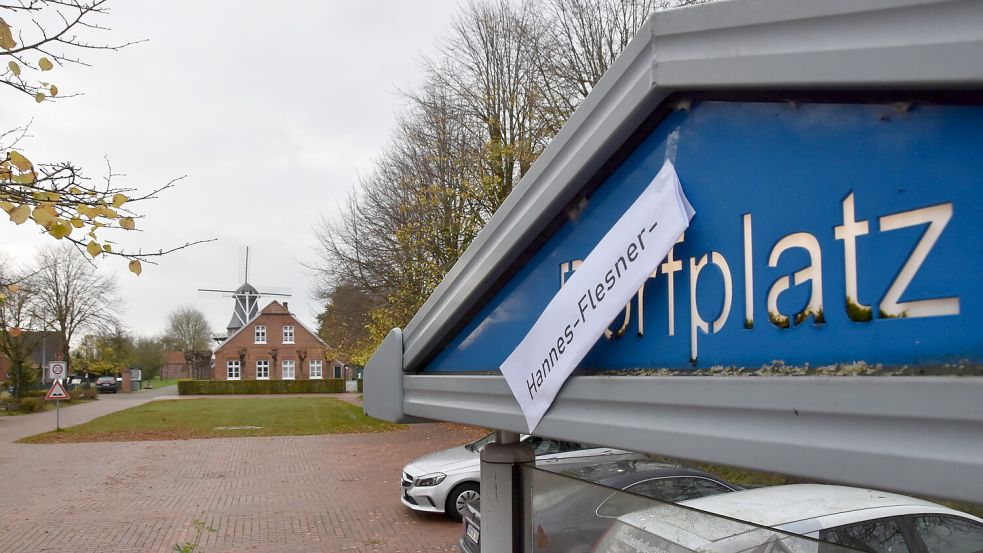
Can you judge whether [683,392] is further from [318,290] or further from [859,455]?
[318,290]

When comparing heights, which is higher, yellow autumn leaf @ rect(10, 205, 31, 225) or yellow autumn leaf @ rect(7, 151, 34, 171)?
yellow autumn leaf @ rect(7, 151, 34, 171)

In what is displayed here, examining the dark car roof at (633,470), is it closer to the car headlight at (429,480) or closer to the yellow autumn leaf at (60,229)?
the yellow autumn leaf at (60,229)

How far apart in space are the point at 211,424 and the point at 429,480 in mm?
22236

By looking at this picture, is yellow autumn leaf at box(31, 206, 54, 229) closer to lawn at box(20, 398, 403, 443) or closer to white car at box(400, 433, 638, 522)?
white car at box(400, 433, 638, 522)

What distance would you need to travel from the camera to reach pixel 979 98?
801 mm

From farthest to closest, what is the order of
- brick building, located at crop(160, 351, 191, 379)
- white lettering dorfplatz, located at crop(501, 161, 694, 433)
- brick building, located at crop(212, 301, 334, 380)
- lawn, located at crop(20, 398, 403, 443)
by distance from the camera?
brick building, located at crop(160, 351, 191, 379), brick building, located at crop(212, 301, 334, 380), lawn, located at crop(20, 398, 403, 443), white lettering dorfplatz, located at crop(501, 161, 694, 433)

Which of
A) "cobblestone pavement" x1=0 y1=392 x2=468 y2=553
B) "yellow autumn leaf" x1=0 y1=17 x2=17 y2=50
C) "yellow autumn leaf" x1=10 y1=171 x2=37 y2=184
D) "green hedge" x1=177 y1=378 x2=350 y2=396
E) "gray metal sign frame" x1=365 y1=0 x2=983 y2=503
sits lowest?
"green hedge" x1=177 y1=378 x2=350 y2=396

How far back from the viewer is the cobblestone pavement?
34.0 ft

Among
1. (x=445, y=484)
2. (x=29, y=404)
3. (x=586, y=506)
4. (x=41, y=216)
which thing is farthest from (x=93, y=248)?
(x=29, y=404)

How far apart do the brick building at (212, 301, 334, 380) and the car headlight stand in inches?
2412

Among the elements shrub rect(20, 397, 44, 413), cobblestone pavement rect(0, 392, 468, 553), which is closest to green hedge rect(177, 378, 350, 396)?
shrub rect(20, 397, 44, 413)

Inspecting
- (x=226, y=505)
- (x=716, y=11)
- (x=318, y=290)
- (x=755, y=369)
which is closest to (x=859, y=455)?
(x=755, y=369)

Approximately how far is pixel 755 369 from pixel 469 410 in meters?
1.02

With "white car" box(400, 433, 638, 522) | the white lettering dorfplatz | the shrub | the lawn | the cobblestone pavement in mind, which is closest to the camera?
the white lettering dorfplatz
